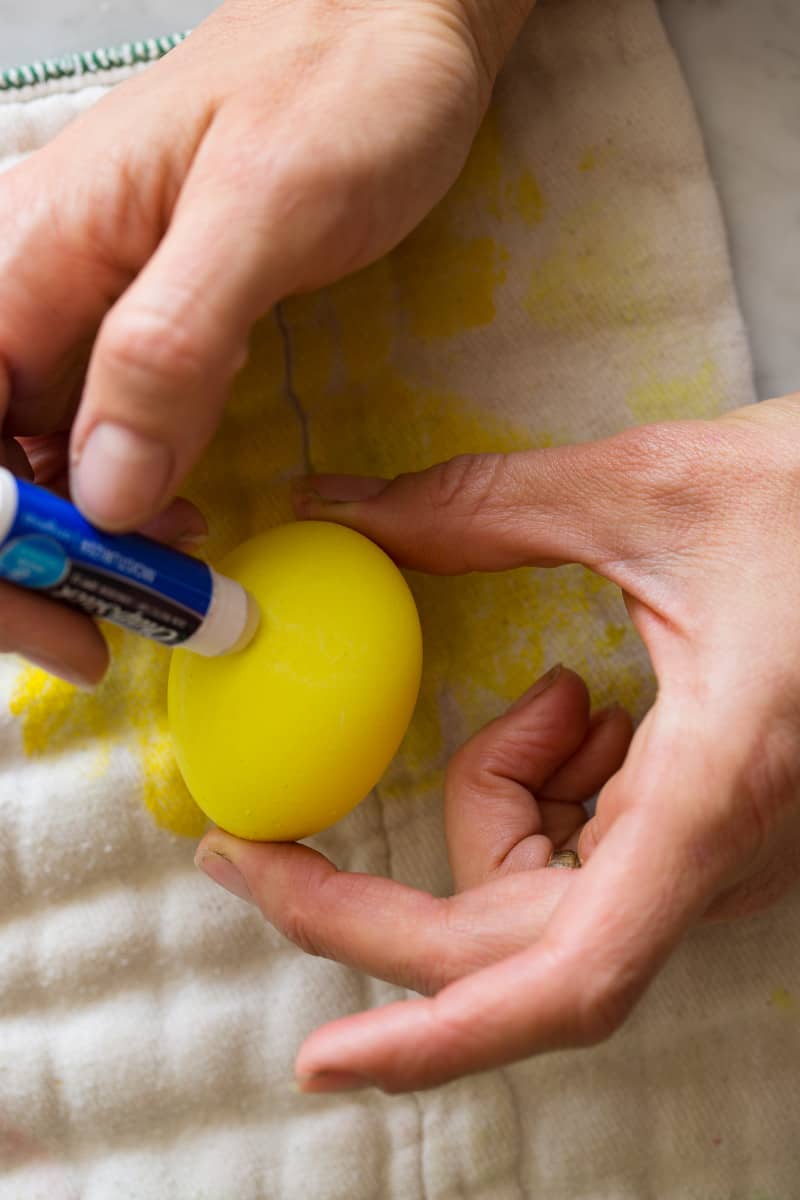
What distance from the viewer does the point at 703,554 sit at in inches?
27.3

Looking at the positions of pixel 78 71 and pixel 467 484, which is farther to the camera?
pixel 78 71

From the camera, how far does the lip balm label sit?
561mm

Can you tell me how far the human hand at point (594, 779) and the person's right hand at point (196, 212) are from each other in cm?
20

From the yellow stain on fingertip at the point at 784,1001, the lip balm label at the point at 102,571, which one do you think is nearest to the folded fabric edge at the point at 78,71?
the lip balm label at the point at 102,571

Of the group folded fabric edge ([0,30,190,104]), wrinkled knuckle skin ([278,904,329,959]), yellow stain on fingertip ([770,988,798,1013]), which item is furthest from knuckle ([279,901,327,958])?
folded fabric edge ([0,30,190,104])

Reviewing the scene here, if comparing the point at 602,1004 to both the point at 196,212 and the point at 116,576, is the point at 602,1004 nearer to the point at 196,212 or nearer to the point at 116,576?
the point at 116,576

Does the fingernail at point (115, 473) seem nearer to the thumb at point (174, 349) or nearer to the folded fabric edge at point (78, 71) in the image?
the thumb at point (174, 349)

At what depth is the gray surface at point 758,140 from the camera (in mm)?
914

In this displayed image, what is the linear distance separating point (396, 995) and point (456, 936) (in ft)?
0.63

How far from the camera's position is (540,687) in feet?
2.62

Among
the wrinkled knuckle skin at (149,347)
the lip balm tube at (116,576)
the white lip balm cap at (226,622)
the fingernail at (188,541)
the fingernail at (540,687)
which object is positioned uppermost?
the wrinkled knuckle skin at (149,347)

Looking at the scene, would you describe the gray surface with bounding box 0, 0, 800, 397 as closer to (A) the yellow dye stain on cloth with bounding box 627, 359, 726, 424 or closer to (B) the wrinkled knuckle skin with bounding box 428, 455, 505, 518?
(A) the yellow dye stain on cloth with bounding box 627, 359, 726, 424

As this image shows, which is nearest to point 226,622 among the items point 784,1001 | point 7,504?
point 7,504

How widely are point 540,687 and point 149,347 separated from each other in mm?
400
